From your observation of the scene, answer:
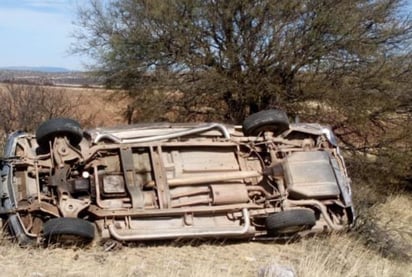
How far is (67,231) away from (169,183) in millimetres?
1324

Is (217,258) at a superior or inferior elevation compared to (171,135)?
inferior

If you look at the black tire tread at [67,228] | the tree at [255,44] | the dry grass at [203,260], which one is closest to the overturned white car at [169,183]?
the black tire tread at [67,228]

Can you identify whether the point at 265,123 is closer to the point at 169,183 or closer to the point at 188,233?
the point at 169,183

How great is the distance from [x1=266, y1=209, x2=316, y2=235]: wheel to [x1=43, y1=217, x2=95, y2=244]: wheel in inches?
71.9

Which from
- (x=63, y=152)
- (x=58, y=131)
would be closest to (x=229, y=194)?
(x=63, y=152)

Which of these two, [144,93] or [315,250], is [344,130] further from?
[315,250]

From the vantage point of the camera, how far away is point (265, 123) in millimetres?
7473

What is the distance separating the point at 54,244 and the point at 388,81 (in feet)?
34.9

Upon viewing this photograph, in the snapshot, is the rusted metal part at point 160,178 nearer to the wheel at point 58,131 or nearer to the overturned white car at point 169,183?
the overturned white car at point 169,183

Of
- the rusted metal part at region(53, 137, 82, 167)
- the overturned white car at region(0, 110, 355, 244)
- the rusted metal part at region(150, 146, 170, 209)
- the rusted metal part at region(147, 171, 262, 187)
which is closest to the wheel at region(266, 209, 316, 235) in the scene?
the overturned white car at region(0, 110, 355, 244)

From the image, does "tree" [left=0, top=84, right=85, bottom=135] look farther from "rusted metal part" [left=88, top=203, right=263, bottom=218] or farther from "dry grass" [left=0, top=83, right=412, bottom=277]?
"dry grass" [left=0, top=83, right=412, bottom=277]

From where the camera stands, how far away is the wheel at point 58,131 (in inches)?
261

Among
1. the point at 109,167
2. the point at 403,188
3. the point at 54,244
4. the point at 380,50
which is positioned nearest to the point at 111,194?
the point at 109,167

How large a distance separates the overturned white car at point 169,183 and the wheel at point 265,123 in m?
0.01
